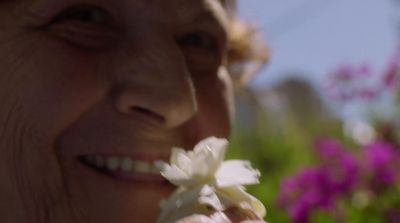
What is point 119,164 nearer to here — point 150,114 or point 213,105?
point 150,114

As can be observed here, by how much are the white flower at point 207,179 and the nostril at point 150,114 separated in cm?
33

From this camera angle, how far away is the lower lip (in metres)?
1.33

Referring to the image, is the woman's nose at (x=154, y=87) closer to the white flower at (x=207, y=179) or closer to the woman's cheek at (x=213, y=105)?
the woman's cheek at (x=213, y=105)

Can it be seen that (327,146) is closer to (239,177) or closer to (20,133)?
(20,133)

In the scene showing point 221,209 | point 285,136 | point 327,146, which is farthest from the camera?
point 285,136

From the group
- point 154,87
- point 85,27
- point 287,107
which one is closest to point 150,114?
point 154,87

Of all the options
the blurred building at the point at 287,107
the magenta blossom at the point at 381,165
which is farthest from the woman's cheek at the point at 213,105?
the blurred building at the point at 287,107

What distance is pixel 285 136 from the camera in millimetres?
4660

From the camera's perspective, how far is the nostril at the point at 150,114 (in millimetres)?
1347

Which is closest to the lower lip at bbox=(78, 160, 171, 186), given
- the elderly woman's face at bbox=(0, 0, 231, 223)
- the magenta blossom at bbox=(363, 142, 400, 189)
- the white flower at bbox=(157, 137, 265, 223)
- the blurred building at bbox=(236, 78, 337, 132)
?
the elderly woman's face at bbox=(0, 0, 231, 223)

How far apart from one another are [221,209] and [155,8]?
1.71 ft

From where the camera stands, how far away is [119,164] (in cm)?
134

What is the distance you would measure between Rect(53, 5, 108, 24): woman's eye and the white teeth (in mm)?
217

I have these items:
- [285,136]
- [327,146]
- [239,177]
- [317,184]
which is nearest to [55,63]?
[239,177]
